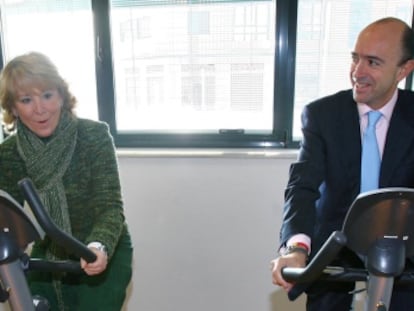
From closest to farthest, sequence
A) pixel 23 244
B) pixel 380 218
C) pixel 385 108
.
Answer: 1. pixel 380 218
2. pixel 23 244
3. pixel 385 108

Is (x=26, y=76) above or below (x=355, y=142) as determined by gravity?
above

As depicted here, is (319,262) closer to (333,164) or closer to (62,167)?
(333,164)

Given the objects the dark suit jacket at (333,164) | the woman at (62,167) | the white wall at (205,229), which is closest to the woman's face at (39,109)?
the woman at (62,167)

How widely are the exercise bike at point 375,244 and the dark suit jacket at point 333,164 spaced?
1.05 feet

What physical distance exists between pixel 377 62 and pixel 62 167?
115 centimetres

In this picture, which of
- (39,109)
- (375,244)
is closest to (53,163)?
(39,109)

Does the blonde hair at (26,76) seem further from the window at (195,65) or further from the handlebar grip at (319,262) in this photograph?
the handlebar grip at (319,262)

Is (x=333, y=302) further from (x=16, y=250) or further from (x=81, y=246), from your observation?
(x=16, y=250)

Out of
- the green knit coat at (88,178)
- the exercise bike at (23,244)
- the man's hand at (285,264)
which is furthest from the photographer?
the green knit coat at (88,178)

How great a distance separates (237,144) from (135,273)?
0.93 meters

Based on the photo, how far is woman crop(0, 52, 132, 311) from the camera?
4.66 ft

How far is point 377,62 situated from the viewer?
1.37 meters

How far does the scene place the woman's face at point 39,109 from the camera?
1418 millimetres

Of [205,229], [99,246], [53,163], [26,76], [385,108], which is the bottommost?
[205,229]
